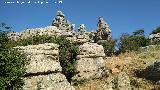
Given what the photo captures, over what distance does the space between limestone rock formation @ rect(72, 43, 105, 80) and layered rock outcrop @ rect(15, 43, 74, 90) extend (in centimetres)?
598

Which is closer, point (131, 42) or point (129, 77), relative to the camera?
point (129, 77)

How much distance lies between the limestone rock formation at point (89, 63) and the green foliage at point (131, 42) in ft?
63.1

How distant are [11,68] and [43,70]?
2.85 meters

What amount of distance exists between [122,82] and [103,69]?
5.01m

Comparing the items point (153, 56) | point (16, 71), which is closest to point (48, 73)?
point (16, 71)

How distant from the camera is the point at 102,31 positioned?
2803 inches

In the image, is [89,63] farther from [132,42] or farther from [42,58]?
[132,42]

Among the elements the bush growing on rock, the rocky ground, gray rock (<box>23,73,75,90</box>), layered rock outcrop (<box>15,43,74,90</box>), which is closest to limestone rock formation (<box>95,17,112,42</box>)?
the bush growing on rock

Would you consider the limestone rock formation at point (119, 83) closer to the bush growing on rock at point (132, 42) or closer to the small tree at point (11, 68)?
the small tree at point (11, 68)

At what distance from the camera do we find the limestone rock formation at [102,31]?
7100 cm

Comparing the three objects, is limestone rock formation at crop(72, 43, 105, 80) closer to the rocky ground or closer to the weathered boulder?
the rocky ground

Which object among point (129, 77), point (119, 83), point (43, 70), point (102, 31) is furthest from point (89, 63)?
point (102, 31)

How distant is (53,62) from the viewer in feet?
103

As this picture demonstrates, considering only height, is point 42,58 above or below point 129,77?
above
